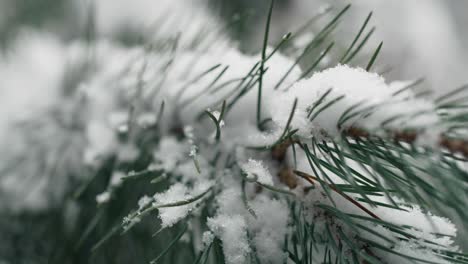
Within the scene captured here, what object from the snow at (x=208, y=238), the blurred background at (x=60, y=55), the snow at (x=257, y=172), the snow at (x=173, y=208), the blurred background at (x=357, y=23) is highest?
the blurred background at (x=357, y=23)

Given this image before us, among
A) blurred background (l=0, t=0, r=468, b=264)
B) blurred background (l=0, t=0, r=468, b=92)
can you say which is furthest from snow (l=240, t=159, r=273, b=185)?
blurred background (l=0, t=0, r=468, b=92)

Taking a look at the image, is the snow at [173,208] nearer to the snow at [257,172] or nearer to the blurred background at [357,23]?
the snow at [257,172]

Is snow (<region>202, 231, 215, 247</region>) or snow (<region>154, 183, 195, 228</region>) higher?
snow (<region>154, 183, 195, 228</region>)

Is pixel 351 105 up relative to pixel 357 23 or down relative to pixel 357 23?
down

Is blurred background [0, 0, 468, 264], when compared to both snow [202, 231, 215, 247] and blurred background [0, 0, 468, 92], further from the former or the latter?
snow [202, 231, 215, 247]

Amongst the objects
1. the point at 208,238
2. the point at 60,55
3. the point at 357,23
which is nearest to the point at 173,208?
the point at 208,238

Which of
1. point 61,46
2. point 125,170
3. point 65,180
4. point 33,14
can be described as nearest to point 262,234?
point 125,170

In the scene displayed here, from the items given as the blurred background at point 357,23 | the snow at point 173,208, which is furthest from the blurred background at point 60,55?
the snow at point 173,208

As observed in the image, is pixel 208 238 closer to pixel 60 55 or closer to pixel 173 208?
pixel 173 208

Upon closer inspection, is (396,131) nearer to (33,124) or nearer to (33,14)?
(33,124)

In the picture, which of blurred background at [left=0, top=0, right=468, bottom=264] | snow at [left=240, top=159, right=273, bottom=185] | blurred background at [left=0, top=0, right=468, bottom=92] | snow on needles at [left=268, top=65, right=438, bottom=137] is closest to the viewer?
snow on needles at [left=268, top=65, right=438, bottom=137]

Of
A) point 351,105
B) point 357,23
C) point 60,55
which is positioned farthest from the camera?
point 357,23
